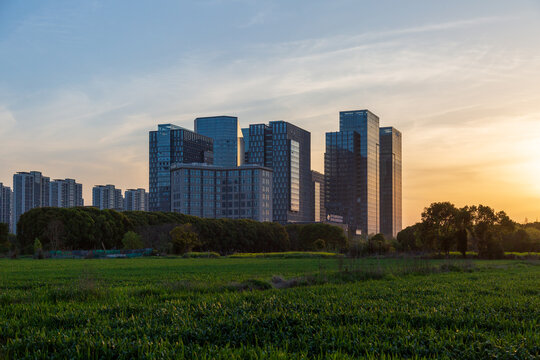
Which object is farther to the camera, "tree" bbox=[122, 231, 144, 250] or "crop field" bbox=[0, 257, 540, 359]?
"tree" bbox=[122, 231, 144, 250]

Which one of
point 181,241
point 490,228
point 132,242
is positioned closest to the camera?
point 490,228

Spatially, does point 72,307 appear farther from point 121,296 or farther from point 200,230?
point 200,230

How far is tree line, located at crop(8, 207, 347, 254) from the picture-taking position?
7719 cm

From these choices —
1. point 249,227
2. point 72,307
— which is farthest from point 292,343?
point 249,227

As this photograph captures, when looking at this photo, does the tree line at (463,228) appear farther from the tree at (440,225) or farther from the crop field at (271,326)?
the crop field at (271,326)

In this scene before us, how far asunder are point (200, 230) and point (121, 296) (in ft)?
282

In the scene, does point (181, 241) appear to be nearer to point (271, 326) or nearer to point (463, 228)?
point (463, 228)

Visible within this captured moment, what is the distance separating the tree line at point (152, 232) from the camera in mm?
77188

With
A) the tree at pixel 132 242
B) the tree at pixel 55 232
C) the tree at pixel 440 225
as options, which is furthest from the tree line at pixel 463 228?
the tree at pixel 55 232

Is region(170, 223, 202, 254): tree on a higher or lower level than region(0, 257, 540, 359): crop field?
lower

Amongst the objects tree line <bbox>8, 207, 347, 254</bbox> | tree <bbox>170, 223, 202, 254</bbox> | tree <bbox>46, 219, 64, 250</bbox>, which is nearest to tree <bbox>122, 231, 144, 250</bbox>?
tree line <bbox>8, 207, 347, 254</bbox>

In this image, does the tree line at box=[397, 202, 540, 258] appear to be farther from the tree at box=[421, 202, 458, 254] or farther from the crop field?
the crop field

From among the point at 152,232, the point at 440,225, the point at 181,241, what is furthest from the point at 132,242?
the point at 440,225

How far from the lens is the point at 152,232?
8944 cm
